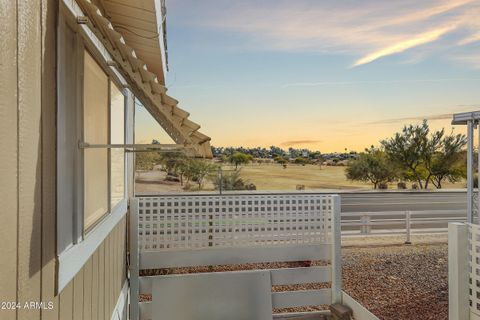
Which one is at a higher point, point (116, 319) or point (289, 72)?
point (289, 72)

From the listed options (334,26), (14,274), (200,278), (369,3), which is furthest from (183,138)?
(334,26)

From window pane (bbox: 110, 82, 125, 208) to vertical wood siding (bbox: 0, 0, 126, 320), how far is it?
1.66 m

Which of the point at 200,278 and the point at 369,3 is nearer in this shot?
the point at 200,278

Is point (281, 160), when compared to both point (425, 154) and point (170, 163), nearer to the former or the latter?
point (425, 154)

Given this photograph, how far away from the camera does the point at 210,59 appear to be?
15.0m

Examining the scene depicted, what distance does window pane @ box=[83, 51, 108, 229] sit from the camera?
228 centimetres

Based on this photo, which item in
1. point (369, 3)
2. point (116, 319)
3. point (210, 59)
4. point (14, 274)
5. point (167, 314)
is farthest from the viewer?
point (210, 59)

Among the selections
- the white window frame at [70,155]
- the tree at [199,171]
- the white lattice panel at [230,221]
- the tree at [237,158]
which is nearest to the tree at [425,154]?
the tree at [237,158]

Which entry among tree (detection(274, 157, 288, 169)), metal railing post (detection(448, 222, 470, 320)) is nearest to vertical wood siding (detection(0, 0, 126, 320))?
metal railing post (detection(448, 222, 470, 320))

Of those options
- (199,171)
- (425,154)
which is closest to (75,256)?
(199,171)

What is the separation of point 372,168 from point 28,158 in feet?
106

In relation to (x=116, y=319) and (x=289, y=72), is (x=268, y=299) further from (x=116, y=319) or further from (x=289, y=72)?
(x=289, y=72)

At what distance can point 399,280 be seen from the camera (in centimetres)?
634

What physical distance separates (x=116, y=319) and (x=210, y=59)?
12.6 m
